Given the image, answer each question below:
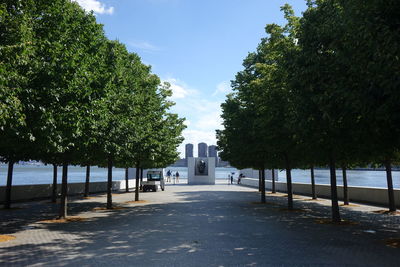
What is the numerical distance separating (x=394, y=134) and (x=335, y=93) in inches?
105

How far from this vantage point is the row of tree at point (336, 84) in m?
7.26

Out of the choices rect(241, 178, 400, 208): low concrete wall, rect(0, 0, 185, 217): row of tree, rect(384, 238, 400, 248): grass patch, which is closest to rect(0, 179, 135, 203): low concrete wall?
rect(0, 0, 185, 217): row of tree

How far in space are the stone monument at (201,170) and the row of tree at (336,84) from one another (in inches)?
1422

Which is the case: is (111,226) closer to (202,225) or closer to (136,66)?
(202,225)

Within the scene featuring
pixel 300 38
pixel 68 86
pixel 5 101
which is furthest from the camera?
pixel 300 38

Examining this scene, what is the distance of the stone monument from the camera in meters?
55.8

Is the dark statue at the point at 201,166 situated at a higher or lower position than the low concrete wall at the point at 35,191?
higher

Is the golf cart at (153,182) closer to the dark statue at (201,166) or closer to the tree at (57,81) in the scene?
the dark statue at (201,166)

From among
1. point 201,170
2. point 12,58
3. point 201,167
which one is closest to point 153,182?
point 201,167

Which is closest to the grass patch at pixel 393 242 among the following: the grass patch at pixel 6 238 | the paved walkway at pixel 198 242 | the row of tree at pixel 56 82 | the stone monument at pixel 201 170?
the paved walkway at pixel 198 242

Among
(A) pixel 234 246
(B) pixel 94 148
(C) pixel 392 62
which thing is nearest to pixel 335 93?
(C) pixel 392 62

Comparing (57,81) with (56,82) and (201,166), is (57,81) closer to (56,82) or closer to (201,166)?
(56,82)

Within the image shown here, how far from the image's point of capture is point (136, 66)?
21531 millimetres

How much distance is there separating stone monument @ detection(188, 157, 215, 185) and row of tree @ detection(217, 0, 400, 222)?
36.1 metres
